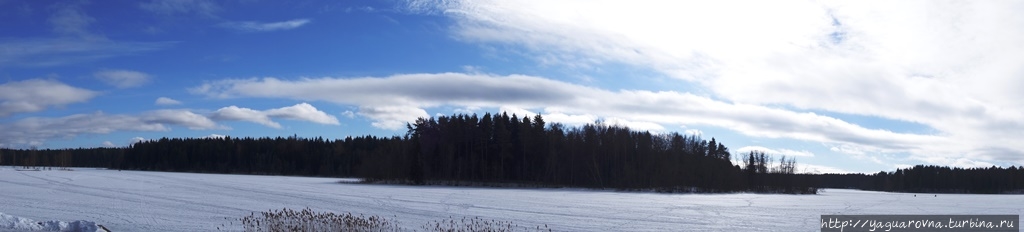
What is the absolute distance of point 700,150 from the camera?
101 metres

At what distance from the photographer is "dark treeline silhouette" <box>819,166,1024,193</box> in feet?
442

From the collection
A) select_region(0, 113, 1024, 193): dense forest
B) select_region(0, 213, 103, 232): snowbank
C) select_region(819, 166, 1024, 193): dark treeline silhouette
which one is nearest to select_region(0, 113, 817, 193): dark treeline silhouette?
select_region(0, 113, 1024, 193): dense forest

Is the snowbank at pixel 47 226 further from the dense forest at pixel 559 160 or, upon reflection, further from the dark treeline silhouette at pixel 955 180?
the dark treeline silhouette at pixel 955 180

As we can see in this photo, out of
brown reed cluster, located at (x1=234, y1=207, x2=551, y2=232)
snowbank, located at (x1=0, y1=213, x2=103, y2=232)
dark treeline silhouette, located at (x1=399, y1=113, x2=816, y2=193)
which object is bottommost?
snowbank, located at (x1=0, y1=213, x2=103, y2=232)

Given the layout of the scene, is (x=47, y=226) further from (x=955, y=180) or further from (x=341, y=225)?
(x=955, y=180)

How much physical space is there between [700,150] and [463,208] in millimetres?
72418

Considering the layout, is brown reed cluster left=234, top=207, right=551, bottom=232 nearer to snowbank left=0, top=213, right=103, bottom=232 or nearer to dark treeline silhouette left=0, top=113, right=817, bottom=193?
snowbank left=0, top=213, right=103, bottom=232

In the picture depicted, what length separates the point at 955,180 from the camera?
141125 mm

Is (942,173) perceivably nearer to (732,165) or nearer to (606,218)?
(732,165)

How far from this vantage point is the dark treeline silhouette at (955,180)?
442ft

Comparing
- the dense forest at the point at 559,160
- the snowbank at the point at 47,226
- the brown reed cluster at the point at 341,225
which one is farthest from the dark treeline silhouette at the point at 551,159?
the snowbank at the point at 47,226

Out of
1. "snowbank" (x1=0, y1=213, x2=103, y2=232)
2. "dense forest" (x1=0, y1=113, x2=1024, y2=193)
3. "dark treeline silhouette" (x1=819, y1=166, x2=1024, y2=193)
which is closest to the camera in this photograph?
"snowbank" (x1=0, y1=213, x2=103, y2=232)

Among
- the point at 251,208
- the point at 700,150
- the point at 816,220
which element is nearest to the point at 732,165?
the point at 700,150

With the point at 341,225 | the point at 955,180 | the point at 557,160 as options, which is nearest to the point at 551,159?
the point at 557,160
